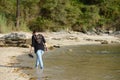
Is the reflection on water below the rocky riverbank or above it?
above

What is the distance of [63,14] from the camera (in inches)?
1775

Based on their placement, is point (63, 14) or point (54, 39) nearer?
point (54, 39)

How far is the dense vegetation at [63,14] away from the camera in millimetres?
43219

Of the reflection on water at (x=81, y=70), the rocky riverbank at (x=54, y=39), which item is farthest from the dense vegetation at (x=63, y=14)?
the reflection on water at (x=81, y=70)

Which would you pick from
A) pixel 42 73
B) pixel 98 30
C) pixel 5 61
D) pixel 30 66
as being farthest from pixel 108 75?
pixel 98 30

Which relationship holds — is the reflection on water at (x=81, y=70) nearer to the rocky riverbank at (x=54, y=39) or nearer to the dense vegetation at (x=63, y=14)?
the rocky riverbank at (x=54, y=39)

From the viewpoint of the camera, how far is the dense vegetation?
142 feet

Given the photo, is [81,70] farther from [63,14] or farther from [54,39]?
[63,14]

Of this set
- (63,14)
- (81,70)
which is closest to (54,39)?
(63,14)

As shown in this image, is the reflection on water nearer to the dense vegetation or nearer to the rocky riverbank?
the rocky riverbank

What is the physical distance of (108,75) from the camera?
15938 mm

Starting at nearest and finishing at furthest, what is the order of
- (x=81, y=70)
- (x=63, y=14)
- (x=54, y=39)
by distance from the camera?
(x=81, y=70), (x=54, y=39), (x=63, y=14)

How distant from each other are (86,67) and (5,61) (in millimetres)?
3919

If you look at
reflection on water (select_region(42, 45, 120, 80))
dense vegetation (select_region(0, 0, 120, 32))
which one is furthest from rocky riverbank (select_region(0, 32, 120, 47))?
reflection on water (select_region(42, 45, 120, 80))
